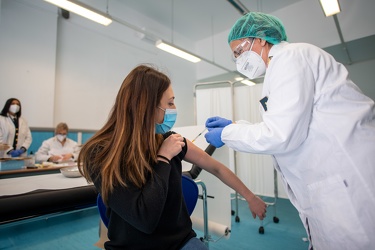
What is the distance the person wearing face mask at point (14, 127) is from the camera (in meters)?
3.03

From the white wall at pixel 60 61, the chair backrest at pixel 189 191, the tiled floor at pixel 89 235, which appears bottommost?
the tiled floor at pixel 89 235

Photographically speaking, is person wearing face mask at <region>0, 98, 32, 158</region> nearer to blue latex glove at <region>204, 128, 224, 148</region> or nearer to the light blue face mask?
the light blue face mask

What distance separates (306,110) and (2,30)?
417 centimetres

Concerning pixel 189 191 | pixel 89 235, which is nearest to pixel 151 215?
pixel 189 191

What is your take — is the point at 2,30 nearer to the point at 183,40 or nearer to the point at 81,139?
the point at 81,139

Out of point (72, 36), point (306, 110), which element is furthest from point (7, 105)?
point (306, 110)

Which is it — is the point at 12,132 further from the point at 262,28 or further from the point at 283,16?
the point at 283,16

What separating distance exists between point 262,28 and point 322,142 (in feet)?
1.90

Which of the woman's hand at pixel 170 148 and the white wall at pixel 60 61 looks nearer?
the woman's hand at pixel 170 148

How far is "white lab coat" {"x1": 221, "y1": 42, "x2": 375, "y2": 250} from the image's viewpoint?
0.70 m

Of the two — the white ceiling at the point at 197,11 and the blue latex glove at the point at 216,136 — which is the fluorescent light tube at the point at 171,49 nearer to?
the white ceiling at the point at 197,11

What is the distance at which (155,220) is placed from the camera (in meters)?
0.67

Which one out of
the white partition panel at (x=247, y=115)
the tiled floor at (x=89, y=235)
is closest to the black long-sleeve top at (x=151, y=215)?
the tiled floor at (x=89, y=235)

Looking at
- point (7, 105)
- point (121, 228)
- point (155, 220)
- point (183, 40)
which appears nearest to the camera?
point (155, 220)
